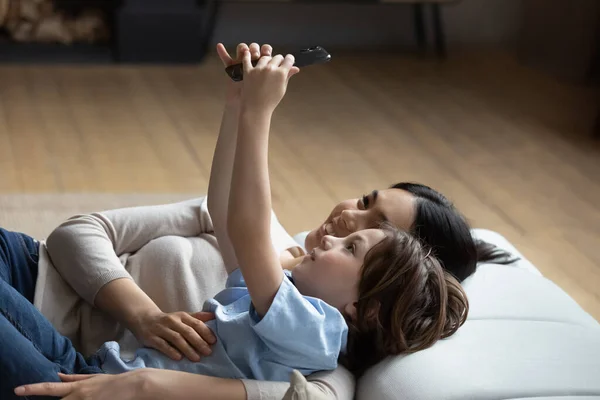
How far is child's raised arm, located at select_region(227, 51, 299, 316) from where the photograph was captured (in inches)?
48.6

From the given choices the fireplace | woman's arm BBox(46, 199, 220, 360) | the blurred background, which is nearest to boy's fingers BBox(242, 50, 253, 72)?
woman's arm BBox(46, 199, 220, 360)

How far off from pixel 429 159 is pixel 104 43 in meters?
1.63

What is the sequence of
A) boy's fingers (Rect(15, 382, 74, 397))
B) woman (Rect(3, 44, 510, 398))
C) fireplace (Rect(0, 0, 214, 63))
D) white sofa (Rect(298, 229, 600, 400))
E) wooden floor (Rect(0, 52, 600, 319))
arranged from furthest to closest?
fireplace (Rect(0, 0, 214, 63)), wooden floor (Rect(0, 52, 600, 319)), woman (Rect(3, 44, 510, 398)), white sofa (Rect(298, 229, 600, 400)), boy's fingers (Rect(15, 382, 74, 397))

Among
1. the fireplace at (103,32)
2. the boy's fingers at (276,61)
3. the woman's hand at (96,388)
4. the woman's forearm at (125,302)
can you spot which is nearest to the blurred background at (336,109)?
the fireplace at (103,32)

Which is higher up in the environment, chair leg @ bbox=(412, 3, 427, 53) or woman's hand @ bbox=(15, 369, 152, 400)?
woman's hand @ bbox=(15, 369, 152, 400)

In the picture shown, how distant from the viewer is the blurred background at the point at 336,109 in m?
2.75

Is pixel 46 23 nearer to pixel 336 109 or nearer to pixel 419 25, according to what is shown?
pixel 336 109

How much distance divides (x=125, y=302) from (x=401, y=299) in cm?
45

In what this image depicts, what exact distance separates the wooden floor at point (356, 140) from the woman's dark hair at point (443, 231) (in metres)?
0.84

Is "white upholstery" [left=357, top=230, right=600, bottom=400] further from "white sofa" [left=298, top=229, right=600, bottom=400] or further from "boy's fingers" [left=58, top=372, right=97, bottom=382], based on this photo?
"boy's fingers" [left=58, top=372, right=97, bottom=382]

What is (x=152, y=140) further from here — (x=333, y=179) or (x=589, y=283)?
(x=589, y=283)

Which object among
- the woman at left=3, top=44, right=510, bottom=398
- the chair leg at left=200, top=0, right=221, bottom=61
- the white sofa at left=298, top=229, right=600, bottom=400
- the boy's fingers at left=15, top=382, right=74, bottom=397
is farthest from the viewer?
the chair leg at left=200, top=0, right=221, bottom=61

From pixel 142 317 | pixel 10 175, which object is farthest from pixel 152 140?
pixel 142 317

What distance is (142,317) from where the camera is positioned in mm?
1433
